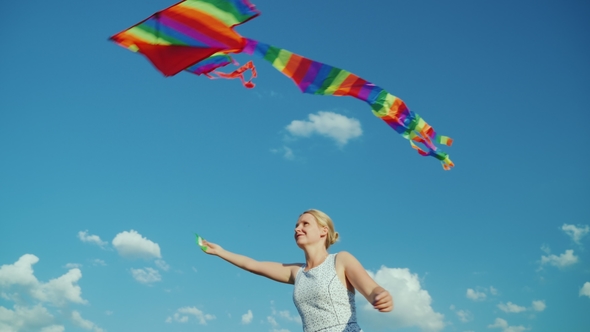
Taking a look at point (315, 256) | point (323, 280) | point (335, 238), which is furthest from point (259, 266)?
point (323, 280)

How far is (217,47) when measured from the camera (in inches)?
205

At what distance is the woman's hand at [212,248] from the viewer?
4.15m

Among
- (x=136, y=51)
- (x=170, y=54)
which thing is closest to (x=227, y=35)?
(x=170, y=54)

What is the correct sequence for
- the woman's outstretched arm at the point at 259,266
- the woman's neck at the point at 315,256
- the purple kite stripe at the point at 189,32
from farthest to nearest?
the purple kite stripe at the point at 189,32 < the woman's outstretched arm at the point at 259,266 < the woman's neck at the point at 315,256

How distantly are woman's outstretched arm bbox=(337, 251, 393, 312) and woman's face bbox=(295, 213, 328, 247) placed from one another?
0.26m

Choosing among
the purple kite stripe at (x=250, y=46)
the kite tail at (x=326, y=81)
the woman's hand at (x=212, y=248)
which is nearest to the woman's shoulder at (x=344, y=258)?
the woman's hand at (x=212, y=248)

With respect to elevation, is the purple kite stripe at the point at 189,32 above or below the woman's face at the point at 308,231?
above

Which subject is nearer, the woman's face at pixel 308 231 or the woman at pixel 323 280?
the woman at pixel 323 280

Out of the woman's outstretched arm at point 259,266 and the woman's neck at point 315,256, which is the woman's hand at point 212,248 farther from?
the woman's neck at point 315,256

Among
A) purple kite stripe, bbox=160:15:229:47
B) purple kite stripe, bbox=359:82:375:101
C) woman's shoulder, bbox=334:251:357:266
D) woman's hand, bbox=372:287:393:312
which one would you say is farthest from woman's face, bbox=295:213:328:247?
purple kite stripe, bbox=160:15:229:47

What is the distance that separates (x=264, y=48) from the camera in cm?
514

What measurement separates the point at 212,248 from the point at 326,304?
4.09 ft

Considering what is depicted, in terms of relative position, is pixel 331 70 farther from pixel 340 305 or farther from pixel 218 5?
pixel 340 305

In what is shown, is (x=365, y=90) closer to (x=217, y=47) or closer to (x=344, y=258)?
(x=217, y=47)
